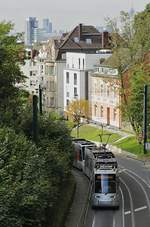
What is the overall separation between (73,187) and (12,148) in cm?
1728

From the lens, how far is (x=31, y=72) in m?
129

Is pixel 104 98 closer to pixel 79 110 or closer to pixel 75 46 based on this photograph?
pixel 79 110

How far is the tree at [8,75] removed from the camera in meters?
37.2

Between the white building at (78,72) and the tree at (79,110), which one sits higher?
the white building at (78,72)

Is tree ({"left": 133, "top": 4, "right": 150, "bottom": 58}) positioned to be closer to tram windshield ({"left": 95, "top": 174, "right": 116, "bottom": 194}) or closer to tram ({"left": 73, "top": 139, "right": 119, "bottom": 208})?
tram ({"left": 73, "top": 139, "right": 119, "bottom": 208})

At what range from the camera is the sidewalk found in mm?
34856

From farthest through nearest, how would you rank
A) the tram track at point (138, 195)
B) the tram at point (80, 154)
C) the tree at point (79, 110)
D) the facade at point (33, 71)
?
the facade at point (33, 71), the tree at point (79, 110), the tram at point (80, 154), the tram track at point (138, 195)

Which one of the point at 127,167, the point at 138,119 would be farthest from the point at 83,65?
the point at 127,167

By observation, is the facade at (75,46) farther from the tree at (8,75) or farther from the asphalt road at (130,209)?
the tree at (8,75)

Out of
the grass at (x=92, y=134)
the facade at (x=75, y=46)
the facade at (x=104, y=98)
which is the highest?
the facade at (x=75, y=46)

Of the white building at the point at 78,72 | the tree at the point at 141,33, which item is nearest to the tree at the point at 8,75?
the tree at the point at 141,33

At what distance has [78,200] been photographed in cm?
4072

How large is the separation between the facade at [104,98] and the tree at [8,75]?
37.1 metres

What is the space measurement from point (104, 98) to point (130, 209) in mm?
50748
